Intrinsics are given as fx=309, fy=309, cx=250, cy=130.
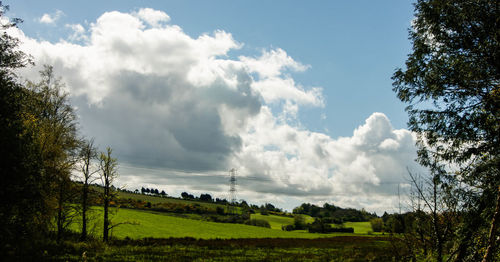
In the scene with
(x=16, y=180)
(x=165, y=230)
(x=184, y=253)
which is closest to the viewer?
(x=16, y=180)

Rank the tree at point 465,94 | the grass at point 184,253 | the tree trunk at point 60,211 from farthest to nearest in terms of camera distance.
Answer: the tree trunk at point 60,211
the grass at point 184,253
the tree at point 465,94

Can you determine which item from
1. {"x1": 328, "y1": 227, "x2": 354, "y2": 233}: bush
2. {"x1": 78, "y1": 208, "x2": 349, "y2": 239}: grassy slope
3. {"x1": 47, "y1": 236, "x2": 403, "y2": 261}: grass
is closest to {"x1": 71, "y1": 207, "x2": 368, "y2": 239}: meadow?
{"x1": 78, "y1": 208, "x2": 349, "y2": 239}: grassy slope

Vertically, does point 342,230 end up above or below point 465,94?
below

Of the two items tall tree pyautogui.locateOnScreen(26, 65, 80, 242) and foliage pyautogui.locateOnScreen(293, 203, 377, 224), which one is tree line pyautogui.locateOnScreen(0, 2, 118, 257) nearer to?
tall tree pyautogui.locateOnScreen(26, 65, 80, 242)

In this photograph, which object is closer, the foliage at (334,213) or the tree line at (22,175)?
the tree line at (22,175)

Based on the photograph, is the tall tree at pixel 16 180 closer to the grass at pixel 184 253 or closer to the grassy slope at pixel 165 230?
the grass at pixel 184 253

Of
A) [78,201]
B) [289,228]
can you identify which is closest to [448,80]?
[78,201]

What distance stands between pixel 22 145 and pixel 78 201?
480 inches

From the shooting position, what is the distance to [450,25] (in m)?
13.7

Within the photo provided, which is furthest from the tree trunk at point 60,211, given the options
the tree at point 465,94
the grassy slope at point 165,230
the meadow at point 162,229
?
the tree at point 465,94

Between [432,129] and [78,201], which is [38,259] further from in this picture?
[432,129]

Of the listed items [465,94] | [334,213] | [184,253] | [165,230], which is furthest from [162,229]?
[334,213]

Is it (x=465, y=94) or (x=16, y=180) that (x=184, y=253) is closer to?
(x=16, y=180)

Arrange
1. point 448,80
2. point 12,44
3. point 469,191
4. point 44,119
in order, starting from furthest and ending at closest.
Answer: point 44,119
point 12,44
point 448,80
point 469,191
